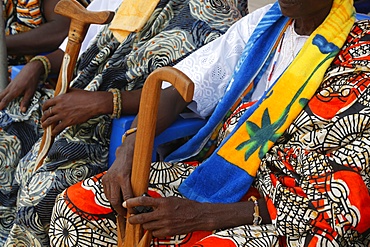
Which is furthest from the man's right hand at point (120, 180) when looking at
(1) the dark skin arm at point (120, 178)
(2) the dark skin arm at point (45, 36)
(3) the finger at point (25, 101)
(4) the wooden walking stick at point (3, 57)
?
(2) the dark skin arm at point (45, 36)

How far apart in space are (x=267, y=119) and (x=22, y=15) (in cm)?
174

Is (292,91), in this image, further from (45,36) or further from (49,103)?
(45,36)

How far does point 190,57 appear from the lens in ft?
9.23

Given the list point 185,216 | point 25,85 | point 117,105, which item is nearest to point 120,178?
point 185,216

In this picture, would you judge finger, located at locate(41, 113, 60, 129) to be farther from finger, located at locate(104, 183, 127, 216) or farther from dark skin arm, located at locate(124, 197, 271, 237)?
dark skin arm, located at locate(124, 197, 271, 237)

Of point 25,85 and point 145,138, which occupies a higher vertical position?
point 145,138

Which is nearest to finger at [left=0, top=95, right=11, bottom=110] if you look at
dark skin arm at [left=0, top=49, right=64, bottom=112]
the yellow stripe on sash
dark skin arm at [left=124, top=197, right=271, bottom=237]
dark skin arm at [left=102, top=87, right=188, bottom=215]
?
dark skin arm at [left=0, top=49, right=64, bottom=112]

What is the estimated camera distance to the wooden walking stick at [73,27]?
2697 mm

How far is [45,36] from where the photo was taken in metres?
3.48

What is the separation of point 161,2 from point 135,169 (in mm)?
1033

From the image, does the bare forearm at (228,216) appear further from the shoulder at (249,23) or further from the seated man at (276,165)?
the shoulder at (249,23)

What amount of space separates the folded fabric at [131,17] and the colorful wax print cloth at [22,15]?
22.0 inches

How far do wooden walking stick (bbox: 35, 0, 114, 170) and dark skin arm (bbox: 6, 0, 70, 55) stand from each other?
0.68 m

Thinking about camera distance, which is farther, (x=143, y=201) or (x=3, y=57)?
(x=3, y=57)
